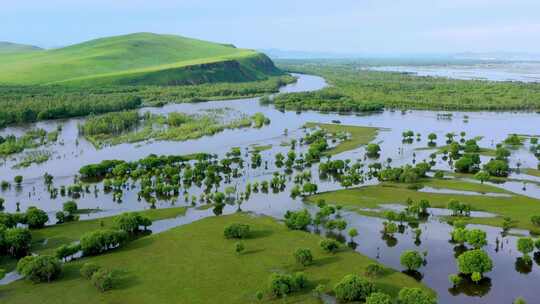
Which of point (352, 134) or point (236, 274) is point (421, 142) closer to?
point (352, 134)

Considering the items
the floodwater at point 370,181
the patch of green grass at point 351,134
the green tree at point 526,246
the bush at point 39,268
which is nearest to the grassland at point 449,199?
the floodwater at point 370,181

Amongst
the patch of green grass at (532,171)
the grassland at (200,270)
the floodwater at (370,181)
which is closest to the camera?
the grassland at (200,270)

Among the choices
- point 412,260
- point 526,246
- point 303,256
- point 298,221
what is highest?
point 298,221

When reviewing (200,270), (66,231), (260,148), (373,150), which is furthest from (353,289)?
(260,148)

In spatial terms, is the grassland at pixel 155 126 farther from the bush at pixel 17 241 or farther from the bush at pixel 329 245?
the bush at pixel 329 245

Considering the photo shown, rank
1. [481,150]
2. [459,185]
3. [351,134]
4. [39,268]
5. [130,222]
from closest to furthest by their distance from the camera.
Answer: [39,268]
[130,222]
[459,185]
[481,150]
[351,134]

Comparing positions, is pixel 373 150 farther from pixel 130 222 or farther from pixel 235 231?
pixel 130 222

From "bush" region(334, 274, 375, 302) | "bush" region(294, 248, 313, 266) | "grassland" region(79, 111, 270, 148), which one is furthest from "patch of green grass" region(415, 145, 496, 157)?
"bush" region(334, 274, 375, 302)
